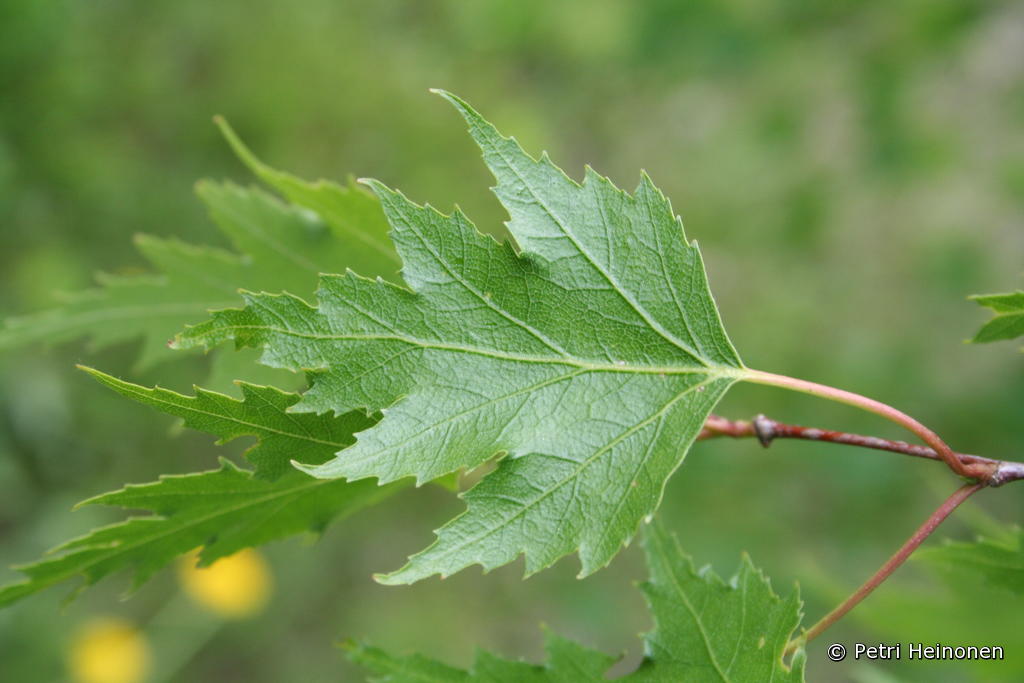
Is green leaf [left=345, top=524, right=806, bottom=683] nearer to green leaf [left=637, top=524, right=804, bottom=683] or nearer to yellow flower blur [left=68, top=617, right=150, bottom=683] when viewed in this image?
green leaf [left=637, top=524, right=804, bottom=683]

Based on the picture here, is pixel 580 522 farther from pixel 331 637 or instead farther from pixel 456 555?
pixel 331 637

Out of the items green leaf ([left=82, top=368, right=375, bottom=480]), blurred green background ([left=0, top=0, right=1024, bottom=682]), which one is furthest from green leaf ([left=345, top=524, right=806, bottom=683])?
blurred green background ([left=0, top=0, right=1024, bottom=682])

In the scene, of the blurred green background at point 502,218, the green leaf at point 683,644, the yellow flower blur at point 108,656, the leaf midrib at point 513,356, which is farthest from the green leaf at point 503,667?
the yellow flower blur at point 108,656

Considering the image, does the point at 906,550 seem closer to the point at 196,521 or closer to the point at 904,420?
the point at 904,420

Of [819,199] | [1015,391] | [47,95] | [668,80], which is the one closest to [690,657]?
[1015,391]

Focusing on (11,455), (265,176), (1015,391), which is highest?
(265,176)

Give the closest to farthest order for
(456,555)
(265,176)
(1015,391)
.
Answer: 1. (456,555)
2. (265,176)
3. (1015,391)

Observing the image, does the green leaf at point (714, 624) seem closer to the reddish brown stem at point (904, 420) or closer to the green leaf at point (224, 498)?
the reddish brown stem at point (904, 420)
